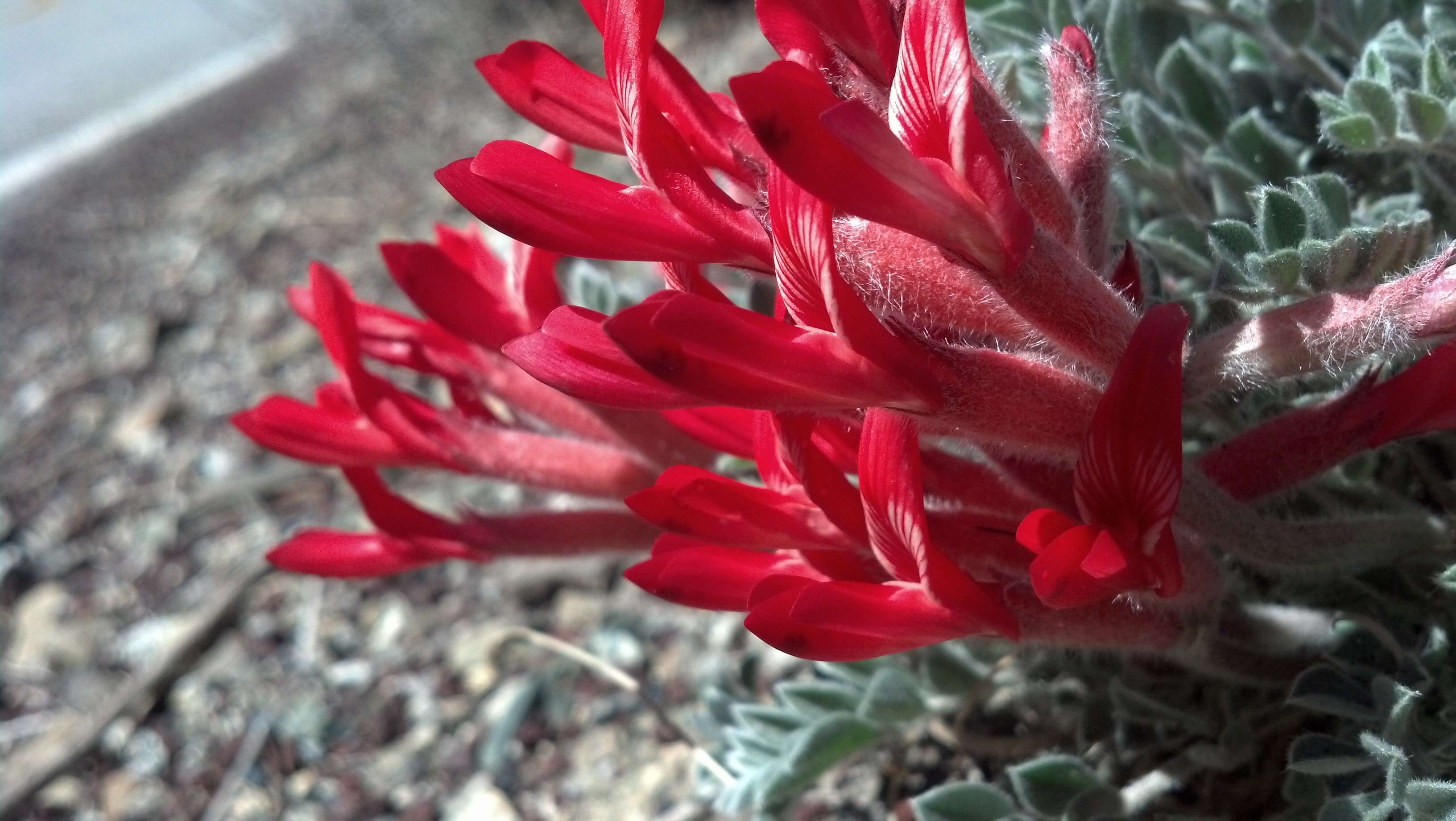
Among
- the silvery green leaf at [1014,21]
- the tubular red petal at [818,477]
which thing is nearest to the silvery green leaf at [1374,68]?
the silvery green leaf at [1014,21]

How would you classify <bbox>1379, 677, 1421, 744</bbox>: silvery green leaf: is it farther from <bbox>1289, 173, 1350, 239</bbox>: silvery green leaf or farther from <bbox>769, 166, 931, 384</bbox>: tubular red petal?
<bbox>769, 166, 931, 384</bbox>: tubular red petal

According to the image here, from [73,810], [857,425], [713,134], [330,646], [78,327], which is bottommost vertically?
[73,810]

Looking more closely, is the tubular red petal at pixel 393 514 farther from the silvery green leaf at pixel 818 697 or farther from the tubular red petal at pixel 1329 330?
the tubular red petal at pixel 1329 330

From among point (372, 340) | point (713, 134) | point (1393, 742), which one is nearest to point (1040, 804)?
point (1393, 742)

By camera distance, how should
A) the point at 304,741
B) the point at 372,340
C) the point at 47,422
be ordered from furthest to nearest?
the point at 47,422 → the point at 304,741 → the point at 372,340

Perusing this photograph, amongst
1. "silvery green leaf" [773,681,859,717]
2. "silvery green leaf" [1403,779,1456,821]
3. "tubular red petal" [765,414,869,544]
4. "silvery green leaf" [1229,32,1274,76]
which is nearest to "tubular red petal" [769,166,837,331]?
"tubular red petal" [765,414,869,544]

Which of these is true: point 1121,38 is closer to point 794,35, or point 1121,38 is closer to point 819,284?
point 794,35

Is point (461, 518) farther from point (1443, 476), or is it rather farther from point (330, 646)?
point (330, 646)

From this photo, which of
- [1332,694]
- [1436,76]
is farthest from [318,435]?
[1436,76]

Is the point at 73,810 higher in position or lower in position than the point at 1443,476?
lower
